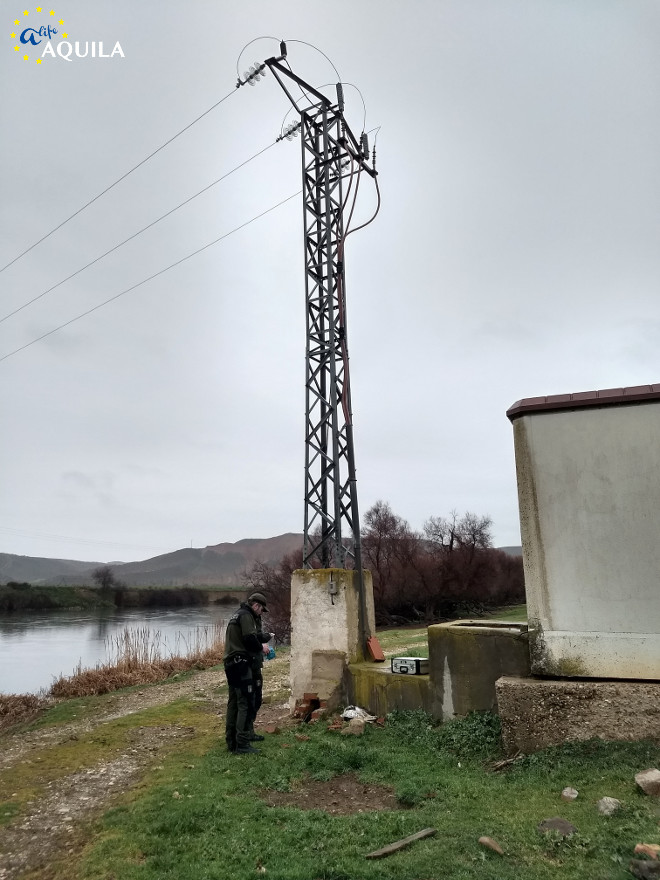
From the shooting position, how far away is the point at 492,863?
3414mm

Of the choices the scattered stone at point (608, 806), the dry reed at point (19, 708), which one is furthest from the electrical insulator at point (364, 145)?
the dry reed at point (19, 708)

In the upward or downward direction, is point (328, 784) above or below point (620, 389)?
below

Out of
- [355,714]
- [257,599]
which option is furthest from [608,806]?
[257,599]

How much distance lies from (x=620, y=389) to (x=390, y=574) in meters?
33.2

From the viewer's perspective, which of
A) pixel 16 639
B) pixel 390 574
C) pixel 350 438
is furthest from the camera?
pixel 390 574

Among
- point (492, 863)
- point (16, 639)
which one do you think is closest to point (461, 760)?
point (492, 863)

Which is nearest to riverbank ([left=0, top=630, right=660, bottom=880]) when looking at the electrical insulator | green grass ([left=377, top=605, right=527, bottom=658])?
green grass ([left=377, top=605, right=527, bottom=658])

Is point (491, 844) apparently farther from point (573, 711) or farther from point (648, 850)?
point (573, 711)

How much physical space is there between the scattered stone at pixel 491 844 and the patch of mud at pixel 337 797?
1202 millimetres

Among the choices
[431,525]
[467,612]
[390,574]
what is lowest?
[467,612]

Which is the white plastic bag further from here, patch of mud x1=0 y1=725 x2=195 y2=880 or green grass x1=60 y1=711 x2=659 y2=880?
patch of mud x1=0 y1=725 x2=195 y2=880

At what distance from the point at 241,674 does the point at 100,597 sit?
5412 centimetres

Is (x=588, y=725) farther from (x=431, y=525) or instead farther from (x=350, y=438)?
(x=431, y=525)

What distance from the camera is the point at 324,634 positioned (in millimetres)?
7789
